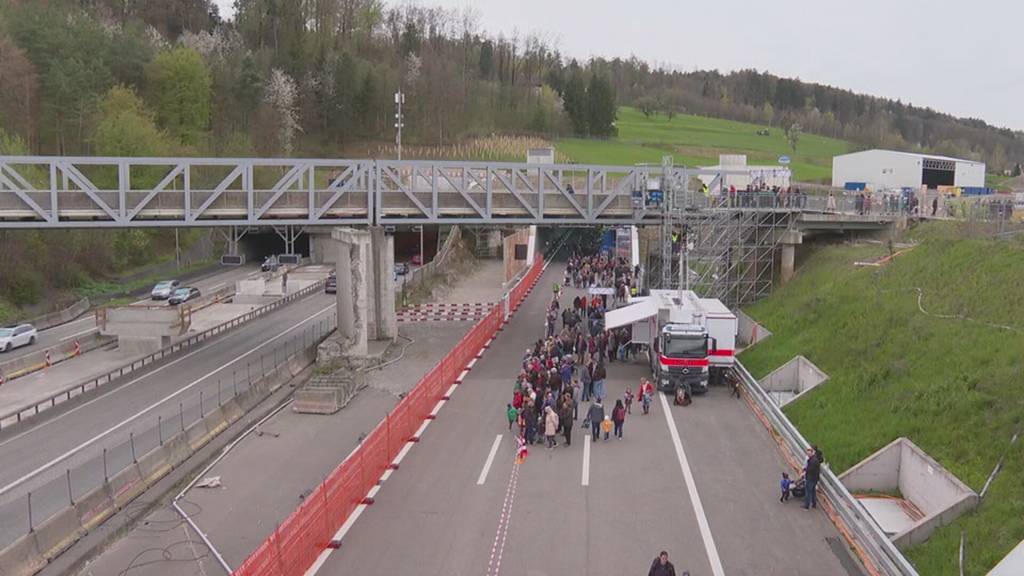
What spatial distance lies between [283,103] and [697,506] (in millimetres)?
82054

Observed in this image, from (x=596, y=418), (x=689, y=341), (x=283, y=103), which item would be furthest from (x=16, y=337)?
(x=283, y=103)

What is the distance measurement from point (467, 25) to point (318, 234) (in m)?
77.7

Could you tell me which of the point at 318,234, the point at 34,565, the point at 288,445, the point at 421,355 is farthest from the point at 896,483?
the point at 318,234

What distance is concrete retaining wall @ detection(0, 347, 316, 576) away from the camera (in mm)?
15398

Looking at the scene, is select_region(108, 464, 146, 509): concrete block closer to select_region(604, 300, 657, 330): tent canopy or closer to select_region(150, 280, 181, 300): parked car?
select_region(604, 300, 657, 330): tent canopy

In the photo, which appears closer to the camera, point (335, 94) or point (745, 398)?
point (745, 398)

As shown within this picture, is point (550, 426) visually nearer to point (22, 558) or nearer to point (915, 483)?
point (915, 483)

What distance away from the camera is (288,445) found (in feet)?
73.3

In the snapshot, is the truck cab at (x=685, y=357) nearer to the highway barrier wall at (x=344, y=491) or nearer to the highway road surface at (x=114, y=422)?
the highway barrier wall at (x=344, y=491)

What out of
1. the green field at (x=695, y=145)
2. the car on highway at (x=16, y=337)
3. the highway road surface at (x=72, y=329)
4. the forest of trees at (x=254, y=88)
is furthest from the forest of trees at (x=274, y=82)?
the car on highway at (x=16, y=337)

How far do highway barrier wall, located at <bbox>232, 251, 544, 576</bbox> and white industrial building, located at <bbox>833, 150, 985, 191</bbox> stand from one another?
42108 millimetres

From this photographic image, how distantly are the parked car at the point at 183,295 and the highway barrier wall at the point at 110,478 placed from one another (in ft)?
65.4

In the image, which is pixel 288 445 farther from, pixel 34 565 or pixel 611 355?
pixel 611 355

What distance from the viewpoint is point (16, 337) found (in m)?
37.5
